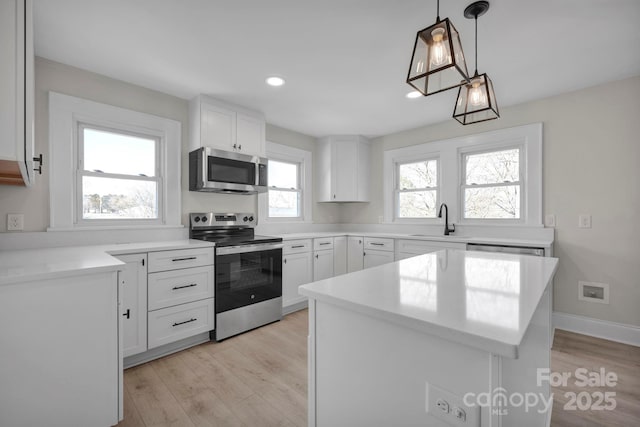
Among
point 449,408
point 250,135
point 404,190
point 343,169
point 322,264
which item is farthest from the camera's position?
point 343,169

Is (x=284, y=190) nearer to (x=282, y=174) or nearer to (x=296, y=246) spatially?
(x=282, y=174)

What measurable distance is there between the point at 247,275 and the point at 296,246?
2.46 feet

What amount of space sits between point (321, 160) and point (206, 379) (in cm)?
320

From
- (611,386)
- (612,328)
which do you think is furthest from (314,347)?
(612,328)

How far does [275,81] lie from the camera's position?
2637mm

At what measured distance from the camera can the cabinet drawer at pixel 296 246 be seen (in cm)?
332

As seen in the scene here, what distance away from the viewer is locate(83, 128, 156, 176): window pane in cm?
253

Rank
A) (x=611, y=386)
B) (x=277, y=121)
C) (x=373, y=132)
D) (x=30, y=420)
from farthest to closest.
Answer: (x=373, y=132) → (x=277, y=121) → (x=611, y=386) → (x=30, y=420)

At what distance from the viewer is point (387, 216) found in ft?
14.1

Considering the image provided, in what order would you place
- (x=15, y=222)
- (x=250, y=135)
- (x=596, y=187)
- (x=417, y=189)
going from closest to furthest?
(x=15, y=222), (x=596, y=187), (x=250, y=135), (x=417, y=189)

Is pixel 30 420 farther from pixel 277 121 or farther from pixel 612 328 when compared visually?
pixel 612 328

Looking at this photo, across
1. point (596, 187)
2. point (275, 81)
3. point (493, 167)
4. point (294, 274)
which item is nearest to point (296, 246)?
point (294, 274)

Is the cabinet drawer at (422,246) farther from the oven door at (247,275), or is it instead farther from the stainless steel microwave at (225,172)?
the stainless steel microwave at (225,172)

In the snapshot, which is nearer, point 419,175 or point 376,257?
point 376,257
